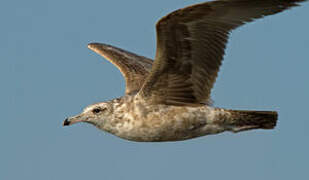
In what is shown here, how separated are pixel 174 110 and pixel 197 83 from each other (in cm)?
69

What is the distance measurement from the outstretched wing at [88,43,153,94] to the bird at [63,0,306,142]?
1536 millimetres

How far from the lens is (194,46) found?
1154 centimetres

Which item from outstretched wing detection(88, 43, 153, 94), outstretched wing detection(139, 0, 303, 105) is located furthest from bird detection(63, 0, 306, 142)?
outstretched wing detection(88, 43, 153, 94)

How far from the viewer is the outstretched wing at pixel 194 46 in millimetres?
10570

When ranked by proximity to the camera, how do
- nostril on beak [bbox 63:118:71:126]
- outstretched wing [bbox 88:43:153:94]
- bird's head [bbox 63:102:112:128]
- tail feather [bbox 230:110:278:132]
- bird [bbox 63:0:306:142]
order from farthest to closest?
outstretched wing [bbox 88:43:153:94] < tail feather [bbox 230:110:278:132] < nostril on beak [bbox 63:118:71:126] < bird's head [bbox 63:102:112:128] < bird [bbox 63:0:306:142]

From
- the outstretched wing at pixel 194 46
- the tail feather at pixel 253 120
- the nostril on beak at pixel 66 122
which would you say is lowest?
the tail feather at pixel 253 120

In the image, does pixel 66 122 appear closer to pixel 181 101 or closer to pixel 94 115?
pixel 94 115

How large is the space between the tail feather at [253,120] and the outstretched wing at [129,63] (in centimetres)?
230

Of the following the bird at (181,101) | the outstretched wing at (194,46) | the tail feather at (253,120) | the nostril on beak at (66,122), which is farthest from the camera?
the tail feather at (253,120)

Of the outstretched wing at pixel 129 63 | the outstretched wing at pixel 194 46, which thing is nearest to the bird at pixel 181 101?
the outstretched wing at pixel 194 46

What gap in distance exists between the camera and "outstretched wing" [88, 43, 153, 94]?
1422cm

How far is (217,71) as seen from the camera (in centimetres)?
1238

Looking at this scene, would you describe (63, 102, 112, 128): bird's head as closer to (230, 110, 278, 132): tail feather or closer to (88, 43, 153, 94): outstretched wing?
(88, 43, 153, 94): outstretched wing

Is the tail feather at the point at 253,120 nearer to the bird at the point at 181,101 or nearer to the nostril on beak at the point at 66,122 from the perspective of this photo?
the bird at the point at 181,101
